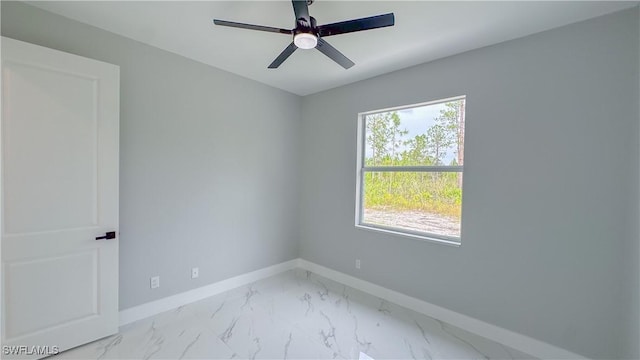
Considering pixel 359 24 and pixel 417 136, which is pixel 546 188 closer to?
pixel 417 136

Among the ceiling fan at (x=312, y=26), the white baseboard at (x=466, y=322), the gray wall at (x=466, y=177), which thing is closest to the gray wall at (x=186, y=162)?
the gray wall at (x=466, y=177)

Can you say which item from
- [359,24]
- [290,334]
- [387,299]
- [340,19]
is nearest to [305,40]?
[359,24]

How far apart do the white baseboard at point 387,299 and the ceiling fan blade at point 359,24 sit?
101 inches

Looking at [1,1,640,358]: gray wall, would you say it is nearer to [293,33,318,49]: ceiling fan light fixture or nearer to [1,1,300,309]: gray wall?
[1,1,300,309]: gray wall

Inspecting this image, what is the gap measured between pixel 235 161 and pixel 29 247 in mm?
1849

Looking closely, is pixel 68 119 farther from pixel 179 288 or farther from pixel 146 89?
pixel 179 288

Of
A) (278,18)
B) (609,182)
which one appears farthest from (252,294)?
(609,182)

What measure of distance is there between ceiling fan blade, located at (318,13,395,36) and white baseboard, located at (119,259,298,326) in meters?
2.83

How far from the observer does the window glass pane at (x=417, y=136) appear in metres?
2.62

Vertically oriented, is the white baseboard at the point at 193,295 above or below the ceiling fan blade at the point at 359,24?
below

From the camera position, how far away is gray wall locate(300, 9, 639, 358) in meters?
1.83

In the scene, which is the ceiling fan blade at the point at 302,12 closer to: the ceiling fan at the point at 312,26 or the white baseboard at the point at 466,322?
the ceiling fan at the point at 312,26

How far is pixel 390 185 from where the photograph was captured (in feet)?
10.3

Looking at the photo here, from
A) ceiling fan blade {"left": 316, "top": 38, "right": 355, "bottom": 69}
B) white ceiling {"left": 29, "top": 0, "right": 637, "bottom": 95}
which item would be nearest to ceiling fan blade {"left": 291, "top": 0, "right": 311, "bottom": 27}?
ceiling fan blade {"left": 316, "top": 38, "right": 355, "bottom": 69}
